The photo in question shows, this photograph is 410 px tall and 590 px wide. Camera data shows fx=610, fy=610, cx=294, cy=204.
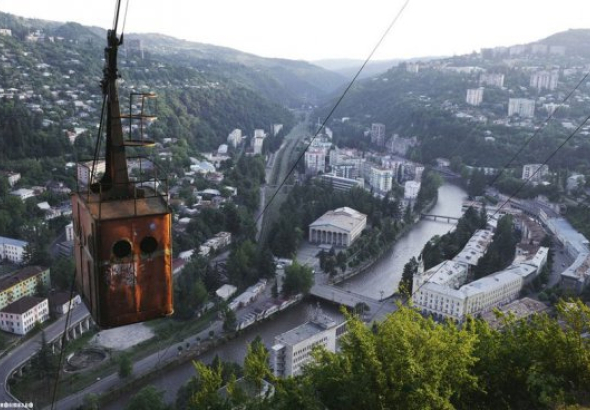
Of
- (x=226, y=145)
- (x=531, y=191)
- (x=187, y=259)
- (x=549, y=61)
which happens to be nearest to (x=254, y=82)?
(x=549, y=61)

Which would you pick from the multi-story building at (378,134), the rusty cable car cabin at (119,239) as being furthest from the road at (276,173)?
the rusty cable car cabin at (119,239)

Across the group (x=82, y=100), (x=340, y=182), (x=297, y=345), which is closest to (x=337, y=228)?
(x=340, y=182)

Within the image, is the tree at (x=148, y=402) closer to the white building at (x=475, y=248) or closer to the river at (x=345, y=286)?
the river at (x=345, y=286)

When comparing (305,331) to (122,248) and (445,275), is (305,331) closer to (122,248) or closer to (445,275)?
(445,275)

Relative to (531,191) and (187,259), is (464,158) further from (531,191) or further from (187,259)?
(187,259)

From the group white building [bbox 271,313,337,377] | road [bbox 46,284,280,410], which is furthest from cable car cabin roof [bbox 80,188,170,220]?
road [bbox 46,284,280,410]

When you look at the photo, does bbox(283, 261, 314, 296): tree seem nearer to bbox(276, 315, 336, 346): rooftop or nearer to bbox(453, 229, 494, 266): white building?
bbox(276, 315, 336, 346): rooftop
